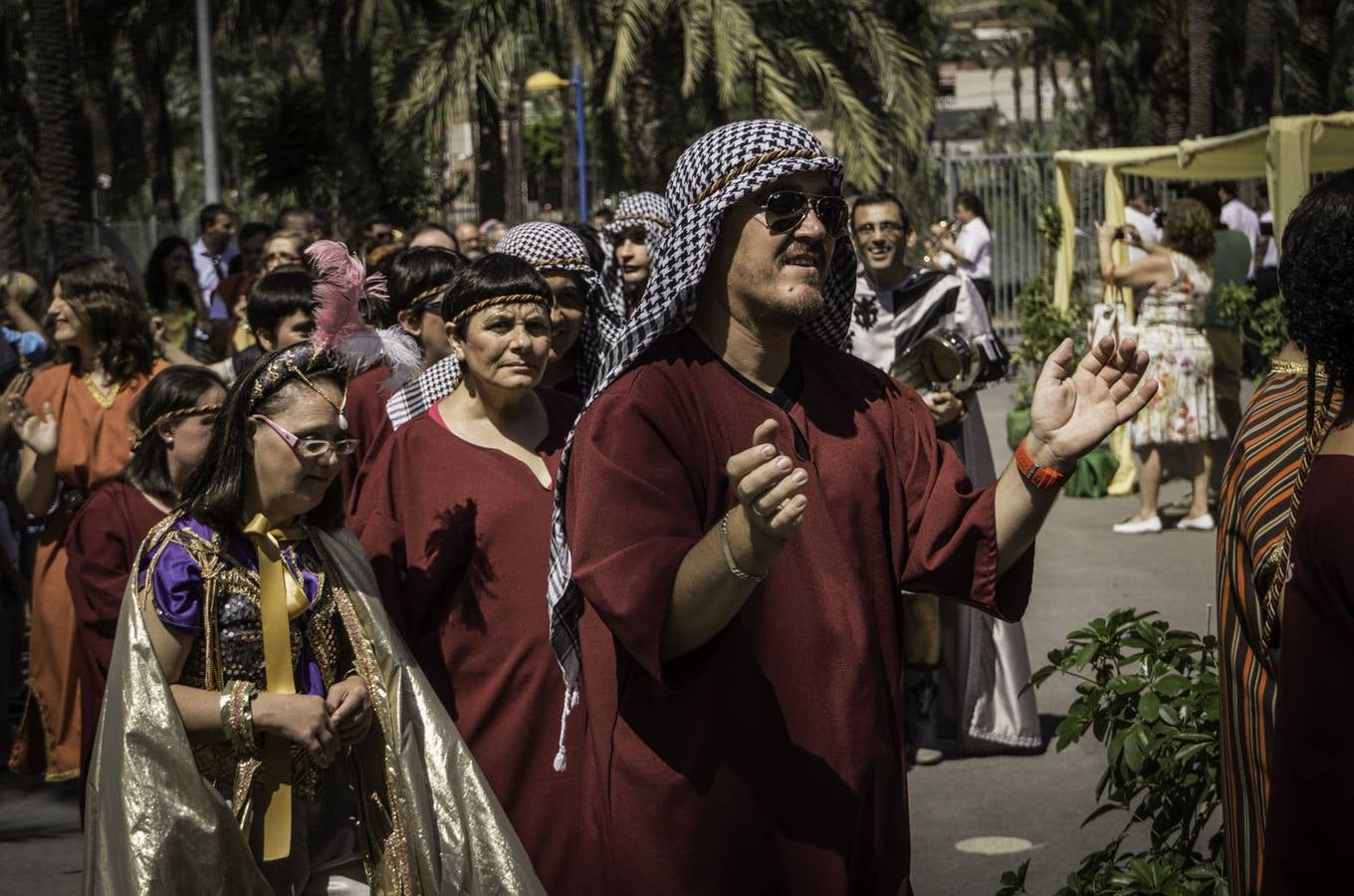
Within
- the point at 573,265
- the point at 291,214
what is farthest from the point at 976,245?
the point at 573,265

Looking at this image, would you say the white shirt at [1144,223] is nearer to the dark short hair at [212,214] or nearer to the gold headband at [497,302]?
the dark short hair at [212,214]

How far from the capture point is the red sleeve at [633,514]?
2.96 metres

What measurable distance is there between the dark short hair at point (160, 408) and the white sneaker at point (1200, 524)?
8010mm

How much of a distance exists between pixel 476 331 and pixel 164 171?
108 ft

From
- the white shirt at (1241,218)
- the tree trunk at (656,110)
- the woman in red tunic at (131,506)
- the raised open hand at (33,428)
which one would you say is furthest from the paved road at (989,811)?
the tree trunk at (656,110)

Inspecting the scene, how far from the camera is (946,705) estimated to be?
766 cm

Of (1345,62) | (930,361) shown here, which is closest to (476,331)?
(930,361)

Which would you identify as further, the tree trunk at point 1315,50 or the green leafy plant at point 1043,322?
the tree trunk at point 1315,50

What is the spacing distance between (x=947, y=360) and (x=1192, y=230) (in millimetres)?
5576

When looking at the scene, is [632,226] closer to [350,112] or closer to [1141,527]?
[1141,527]

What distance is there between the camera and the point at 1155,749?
4.17m

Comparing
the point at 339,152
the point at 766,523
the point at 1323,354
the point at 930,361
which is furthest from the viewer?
the point at 339,152

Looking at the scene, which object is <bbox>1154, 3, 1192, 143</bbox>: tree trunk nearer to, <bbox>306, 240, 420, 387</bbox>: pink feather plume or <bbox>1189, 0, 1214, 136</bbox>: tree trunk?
<bbox>1189, 0, 1214, 136</bbox>: tree trunk

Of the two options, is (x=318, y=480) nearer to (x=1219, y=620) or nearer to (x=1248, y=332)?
(x=1219, y=620)
